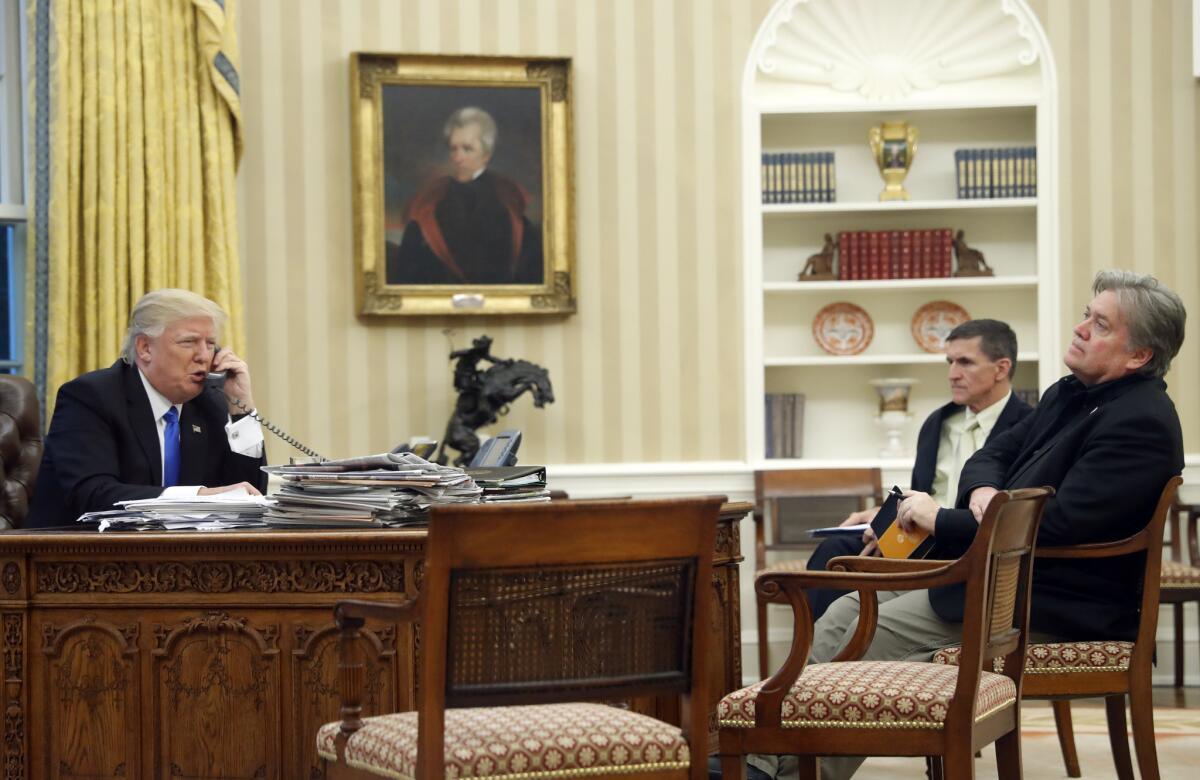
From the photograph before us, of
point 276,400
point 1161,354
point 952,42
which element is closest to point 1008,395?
point 1161,354

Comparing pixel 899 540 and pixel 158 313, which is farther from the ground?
pixel 158 313

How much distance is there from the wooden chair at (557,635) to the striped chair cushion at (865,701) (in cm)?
39

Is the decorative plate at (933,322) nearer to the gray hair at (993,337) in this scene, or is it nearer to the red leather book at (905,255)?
the red leather book at (905,255)

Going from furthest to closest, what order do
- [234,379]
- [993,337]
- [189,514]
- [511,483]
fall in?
[993,337], [234,379], [511,483], [189,514]

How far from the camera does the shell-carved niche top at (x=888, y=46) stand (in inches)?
238

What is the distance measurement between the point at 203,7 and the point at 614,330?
2113 mm

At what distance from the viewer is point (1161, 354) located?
337 centimetres

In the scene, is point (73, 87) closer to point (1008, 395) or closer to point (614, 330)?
point (614, 330)

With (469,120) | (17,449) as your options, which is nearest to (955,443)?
(469,120)

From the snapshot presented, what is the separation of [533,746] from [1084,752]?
8.95 feet

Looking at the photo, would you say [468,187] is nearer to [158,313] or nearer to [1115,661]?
[158,313]

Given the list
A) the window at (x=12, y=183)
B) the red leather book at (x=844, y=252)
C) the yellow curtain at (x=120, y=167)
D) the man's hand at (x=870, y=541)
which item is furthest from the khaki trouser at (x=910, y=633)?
the window at (x=12, y=183)

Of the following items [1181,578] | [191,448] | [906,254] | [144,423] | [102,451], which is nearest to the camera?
[102,451]

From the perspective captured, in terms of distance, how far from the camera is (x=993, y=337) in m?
4.30
